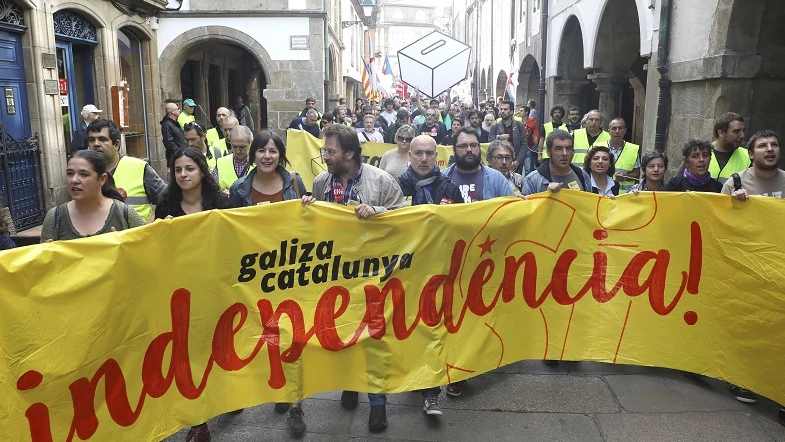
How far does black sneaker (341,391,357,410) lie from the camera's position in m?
3.98

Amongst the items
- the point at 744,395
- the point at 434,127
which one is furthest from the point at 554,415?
the point at 434,127

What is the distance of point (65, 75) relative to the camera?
31.7ft

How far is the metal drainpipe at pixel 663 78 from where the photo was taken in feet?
28.2

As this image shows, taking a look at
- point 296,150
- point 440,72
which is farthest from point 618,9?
point 296,150

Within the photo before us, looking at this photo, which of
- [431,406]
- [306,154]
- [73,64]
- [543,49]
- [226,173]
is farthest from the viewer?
[543,49]

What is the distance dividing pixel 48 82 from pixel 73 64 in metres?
Result: 1.77

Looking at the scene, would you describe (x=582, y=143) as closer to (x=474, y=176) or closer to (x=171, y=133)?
(x=474, y=176)

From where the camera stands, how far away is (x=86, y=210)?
3.49 m

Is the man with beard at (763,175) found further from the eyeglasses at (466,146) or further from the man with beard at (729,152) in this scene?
the eyeglasses at (466,146)

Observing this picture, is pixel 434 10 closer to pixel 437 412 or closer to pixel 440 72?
pixel 440 72

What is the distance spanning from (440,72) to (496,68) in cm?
1895

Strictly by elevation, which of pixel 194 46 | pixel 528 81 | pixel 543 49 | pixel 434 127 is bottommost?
pixel 434 127

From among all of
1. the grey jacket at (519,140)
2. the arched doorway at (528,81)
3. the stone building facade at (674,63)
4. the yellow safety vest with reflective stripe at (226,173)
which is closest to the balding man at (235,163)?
the yellow safety vest with reflective stripe at (226,173)

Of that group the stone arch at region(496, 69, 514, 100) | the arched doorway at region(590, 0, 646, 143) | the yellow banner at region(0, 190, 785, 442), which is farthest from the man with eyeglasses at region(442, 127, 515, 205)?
the stone arch at region(496, 69, 514, 100)
